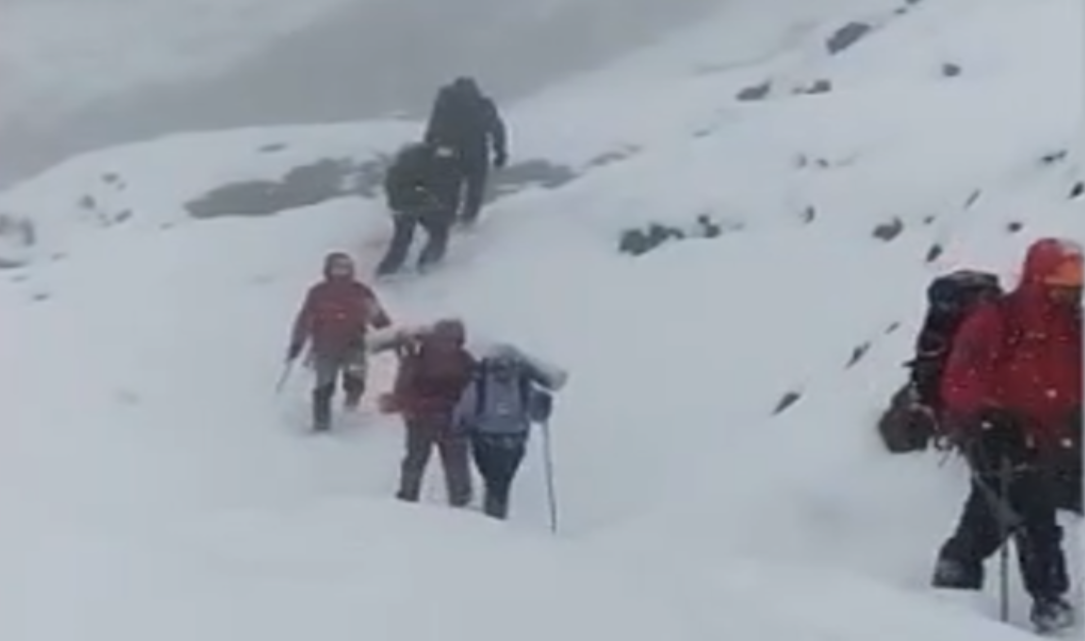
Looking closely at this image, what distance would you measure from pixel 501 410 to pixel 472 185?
22.6ft

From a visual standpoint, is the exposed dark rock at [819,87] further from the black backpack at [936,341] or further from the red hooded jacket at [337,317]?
the black backpack at [936,341]

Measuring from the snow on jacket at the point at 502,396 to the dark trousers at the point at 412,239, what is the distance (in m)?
5.88

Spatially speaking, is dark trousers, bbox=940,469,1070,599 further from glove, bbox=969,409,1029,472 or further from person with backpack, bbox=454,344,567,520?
person with backpack, bbox=454,344,567,520

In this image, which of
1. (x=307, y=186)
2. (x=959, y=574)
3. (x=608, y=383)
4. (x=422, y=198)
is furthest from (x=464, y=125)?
(x=959, y=574)

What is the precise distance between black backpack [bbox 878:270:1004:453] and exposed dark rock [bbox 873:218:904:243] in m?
7.42

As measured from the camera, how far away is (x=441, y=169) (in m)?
18.1

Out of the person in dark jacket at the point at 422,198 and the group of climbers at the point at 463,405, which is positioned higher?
the person in dark jacket at the point at 422,198

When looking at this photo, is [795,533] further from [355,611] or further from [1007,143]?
[1007,143]

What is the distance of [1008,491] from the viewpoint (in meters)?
8.72

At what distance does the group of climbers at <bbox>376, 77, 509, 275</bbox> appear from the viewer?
17953 millimetres

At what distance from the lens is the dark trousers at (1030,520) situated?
8672 mm

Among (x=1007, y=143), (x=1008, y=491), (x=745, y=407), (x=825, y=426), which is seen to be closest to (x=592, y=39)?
(x=1007, y=143)

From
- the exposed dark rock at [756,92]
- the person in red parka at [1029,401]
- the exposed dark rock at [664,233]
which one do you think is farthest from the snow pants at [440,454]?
the exposed dark rock at [756,92]

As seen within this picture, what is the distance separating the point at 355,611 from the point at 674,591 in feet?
4.00
